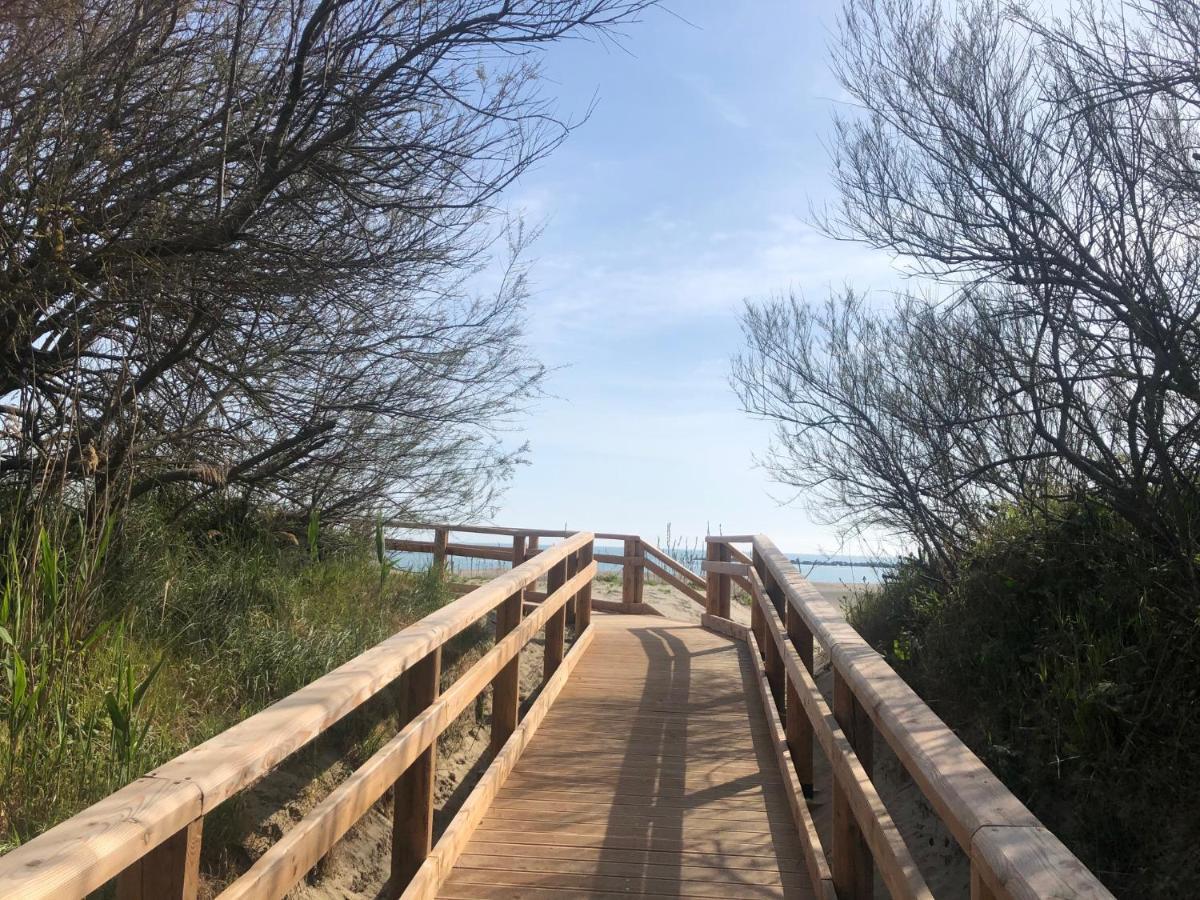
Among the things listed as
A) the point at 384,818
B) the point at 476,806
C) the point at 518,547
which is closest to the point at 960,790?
the point at 476,806

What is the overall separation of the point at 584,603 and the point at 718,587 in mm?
2380

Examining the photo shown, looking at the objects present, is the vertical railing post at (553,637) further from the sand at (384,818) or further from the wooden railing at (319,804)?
the wooden railing at (319,804)

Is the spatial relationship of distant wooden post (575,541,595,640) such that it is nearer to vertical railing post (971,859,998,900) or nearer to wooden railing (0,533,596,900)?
wooden railing (0,533,596,900)

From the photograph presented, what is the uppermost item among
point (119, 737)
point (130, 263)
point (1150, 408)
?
point (130, 263)

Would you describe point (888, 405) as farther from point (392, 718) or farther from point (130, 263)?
point (130, 263)

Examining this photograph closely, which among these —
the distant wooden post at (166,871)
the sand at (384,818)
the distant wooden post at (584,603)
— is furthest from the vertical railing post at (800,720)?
the distant wooden post at (584,603)

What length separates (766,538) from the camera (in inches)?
275

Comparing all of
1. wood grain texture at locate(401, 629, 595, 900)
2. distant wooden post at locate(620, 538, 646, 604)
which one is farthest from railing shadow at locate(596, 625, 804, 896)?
distant wooden post at locate(620, 538, 646, 604)

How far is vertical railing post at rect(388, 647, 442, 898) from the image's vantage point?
333cm

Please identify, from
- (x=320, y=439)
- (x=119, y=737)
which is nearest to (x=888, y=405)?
(x=320, y=439)

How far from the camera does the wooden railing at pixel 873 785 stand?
1639mm

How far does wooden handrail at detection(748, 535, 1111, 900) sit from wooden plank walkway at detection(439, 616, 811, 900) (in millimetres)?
685

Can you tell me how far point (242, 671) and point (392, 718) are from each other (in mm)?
927

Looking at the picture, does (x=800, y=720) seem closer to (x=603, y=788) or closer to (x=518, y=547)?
(x=603, y=788)
